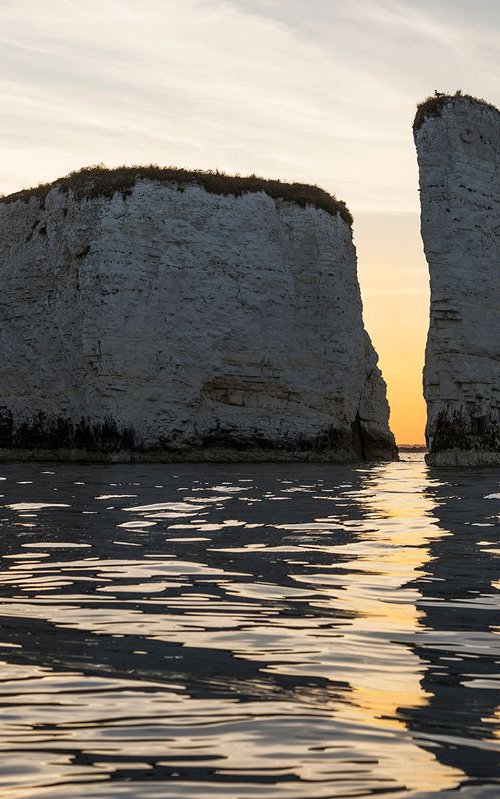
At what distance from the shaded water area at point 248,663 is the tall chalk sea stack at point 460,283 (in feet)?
62.7

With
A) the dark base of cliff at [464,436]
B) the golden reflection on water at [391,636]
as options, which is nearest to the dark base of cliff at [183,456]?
the dark base of cliff at [464,436]

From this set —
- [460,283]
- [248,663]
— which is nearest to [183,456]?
[460,283]

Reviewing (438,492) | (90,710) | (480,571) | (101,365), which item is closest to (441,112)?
(101,365)

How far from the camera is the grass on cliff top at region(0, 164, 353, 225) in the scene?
35.8 metres

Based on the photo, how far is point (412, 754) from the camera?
324 centimetres

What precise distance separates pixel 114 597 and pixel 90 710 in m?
2.57

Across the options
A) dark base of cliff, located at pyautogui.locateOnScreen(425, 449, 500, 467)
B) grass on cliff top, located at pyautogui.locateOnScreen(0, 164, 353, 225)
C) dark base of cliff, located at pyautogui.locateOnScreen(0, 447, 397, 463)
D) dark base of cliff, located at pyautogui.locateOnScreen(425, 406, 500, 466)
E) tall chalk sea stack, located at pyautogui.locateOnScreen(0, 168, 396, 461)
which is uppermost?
grass on cliff top, located at pyautogui.locateOnScreen(0, 164, 353, 225)

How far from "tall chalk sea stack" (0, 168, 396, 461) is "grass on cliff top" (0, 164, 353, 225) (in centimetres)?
7

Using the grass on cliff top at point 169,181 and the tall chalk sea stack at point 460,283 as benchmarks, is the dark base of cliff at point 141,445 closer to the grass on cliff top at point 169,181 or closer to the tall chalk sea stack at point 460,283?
the tall chalk sea stack at point 460,283

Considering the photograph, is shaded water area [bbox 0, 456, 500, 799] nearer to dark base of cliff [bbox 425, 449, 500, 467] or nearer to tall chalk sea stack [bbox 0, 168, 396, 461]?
dark base of cliff [bbox 425, 449, 500, 467]

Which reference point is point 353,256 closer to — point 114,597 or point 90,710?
point 114,597

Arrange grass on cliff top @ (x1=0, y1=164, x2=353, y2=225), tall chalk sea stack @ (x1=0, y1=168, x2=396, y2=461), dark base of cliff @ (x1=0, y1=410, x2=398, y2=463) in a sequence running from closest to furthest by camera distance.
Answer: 1. dark base of cliff @ (x1=0, y1=410, x2=398, y2=463)
2. tall chalk sea stack @ (x1=0, y1=168, x2=396, y2=461)
3. grass on cliff top @ (x1=0, y1=164, x2=353, y2=225)

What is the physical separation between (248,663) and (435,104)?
28226 millimetres

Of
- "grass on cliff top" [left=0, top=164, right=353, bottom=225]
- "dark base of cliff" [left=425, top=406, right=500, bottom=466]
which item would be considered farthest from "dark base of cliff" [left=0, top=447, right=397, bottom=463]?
"grass on cliff top" [left=0, top=164, right=353, bottom=225]
